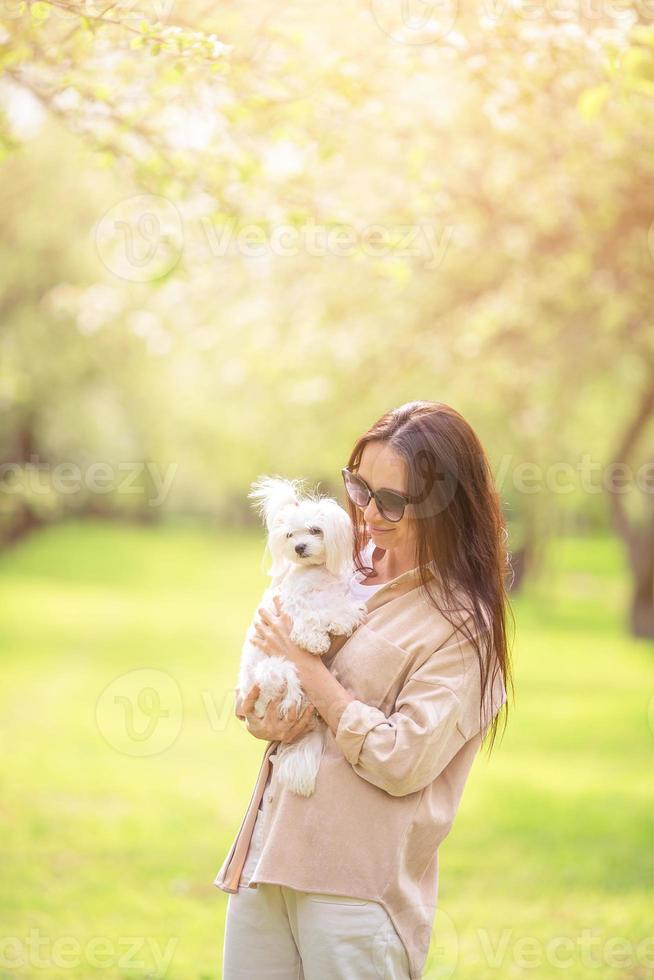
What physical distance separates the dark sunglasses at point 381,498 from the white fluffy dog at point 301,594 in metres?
0.15

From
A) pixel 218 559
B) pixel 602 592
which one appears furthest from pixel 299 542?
pixel 218 559

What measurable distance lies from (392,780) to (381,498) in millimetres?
750

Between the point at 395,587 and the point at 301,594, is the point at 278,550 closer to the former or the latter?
the point at 301,594

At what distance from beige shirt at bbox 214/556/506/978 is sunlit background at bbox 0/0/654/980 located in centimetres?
240

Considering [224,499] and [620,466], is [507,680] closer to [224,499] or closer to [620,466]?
[620,466]

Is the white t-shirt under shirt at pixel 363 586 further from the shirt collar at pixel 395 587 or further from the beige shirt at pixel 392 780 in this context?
the beige shirt at pixel 392 780

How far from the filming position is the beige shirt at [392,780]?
2.51 m

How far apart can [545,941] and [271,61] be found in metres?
5.27

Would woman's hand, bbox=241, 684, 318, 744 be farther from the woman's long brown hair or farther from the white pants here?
the woman's long brown hair

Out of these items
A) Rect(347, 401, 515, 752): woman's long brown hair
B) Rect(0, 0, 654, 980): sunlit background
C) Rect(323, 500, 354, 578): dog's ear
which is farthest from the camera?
Rect(0, 0, 654, 980): sunlit background

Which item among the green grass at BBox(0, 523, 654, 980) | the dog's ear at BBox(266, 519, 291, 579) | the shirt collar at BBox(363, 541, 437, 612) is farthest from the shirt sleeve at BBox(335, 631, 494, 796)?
the green grass at BBox(0, 523, 654, 980)

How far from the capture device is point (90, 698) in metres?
14.7

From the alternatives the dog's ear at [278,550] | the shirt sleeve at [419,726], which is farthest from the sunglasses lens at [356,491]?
the shirt sleeve at [419,726]

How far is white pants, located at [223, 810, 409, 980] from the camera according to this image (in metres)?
2.52
